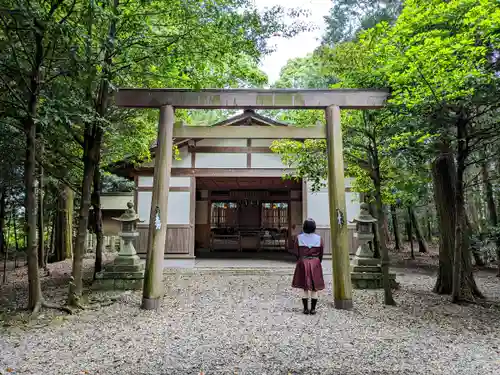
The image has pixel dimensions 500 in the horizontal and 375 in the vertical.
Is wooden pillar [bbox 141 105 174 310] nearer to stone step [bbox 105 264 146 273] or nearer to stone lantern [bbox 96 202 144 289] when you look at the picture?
stone lantern [bbox 96 202 144 289]

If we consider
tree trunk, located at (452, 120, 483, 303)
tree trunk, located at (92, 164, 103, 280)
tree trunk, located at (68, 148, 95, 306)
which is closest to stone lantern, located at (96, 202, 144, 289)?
tree trunk, located at (92, 164, 103, 280)

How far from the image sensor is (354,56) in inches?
250

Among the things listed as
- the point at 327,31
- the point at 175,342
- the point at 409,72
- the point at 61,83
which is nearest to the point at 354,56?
the point at 409,72

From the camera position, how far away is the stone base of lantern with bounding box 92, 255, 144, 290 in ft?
19.9

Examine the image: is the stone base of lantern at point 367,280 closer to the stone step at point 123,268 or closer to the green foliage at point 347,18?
the stone step at point 123,268

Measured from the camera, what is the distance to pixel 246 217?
1377 centimetres

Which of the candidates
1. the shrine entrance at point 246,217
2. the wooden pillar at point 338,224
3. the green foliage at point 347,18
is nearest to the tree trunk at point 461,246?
the wooden pillar at point 338,224

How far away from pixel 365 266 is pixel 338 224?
207 centimetres

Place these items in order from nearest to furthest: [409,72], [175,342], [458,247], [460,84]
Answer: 1. [175,342]
2. [460,84]
3. [409,72]
4. [458,247]

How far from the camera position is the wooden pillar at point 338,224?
4.84 m

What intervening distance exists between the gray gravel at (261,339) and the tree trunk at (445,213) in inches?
23.6

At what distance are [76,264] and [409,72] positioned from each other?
5.41 m

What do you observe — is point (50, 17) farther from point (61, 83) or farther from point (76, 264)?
point (76, 264)

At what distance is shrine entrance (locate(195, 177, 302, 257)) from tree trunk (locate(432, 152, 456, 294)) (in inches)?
264
